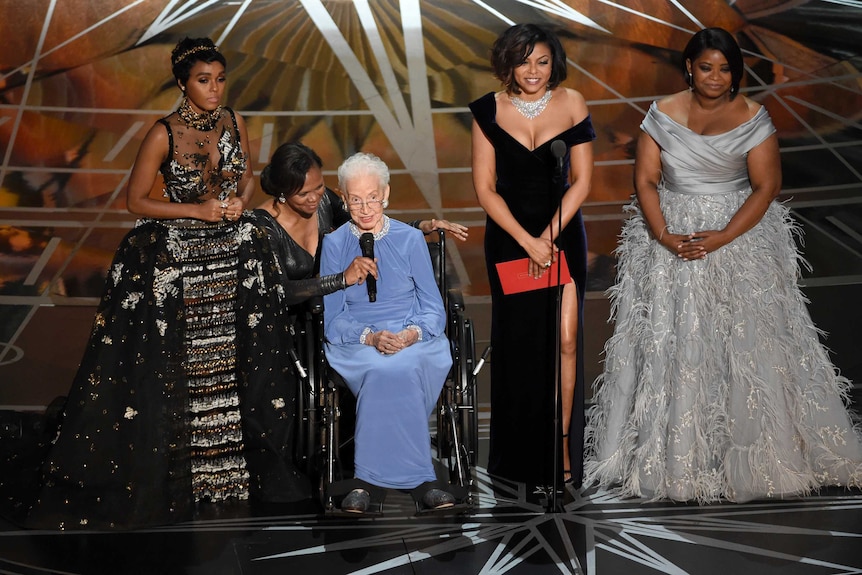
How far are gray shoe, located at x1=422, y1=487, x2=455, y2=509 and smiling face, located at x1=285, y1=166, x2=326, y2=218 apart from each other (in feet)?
4.66

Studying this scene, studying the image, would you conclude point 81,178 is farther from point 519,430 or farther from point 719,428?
point 719,428

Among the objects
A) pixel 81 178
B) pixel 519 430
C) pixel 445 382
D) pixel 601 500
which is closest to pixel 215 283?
pixel 445 382

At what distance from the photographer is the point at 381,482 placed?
165 inches

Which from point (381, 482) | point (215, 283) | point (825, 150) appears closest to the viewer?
point (381, 482)

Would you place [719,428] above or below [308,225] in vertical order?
below

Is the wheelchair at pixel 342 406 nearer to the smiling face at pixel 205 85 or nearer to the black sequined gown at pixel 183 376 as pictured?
the black sequined gown at pixel 183 376

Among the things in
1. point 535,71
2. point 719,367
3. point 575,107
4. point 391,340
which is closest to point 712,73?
point 575,107

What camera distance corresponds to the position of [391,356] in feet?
13.9

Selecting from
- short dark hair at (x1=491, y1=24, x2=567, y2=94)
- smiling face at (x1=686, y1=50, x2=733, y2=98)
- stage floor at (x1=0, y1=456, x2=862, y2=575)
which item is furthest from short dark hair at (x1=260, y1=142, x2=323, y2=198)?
smiling face at (x1=686, y1=50, x2=733, y2=98)

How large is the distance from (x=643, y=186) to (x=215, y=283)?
1.79 m

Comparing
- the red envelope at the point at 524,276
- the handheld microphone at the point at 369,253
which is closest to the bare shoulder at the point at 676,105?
the red envelope at the point at 524,276

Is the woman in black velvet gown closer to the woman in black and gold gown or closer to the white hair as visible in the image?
the white hair

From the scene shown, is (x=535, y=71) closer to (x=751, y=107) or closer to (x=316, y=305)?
(x=751, y=107)

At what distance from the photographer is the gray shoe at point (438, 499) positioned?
4.05 m
